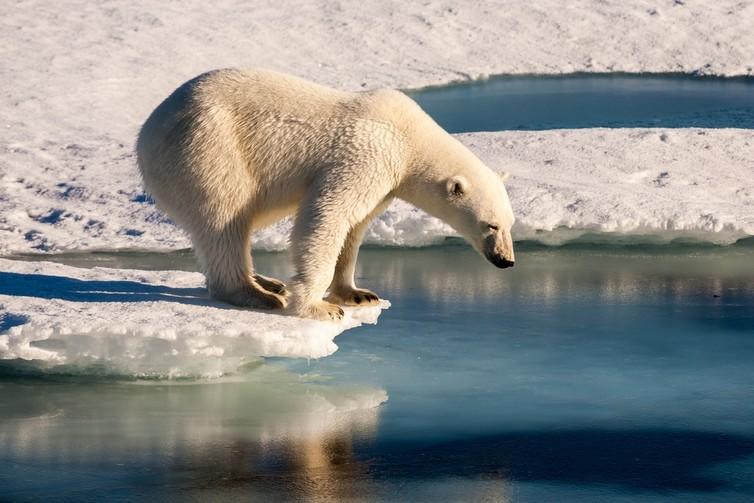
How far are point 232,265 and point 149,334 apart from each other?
69 centimetres

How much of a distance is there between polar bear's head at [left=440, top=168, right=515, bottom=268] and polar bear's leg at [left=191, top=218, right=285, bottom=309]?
934 millimetres

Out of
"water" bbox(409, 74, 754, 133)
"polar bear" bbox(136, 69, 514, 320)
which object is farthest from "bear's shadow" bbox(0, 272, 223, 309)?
"water" bbox(409, 74, 754, 133)

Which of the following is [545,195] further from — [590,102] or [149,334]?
[590,102]

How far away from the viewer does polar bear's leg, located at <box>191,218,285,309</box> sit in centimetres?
555

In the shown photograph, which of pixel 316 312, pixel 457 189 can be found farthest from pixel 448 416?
pixel 457 189

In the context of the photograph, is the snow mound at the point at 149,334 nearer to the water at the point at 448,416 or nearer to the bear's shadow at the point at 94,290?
the bear's shadow at the point at 94,290

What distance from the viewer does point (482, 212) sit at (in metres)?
5.58

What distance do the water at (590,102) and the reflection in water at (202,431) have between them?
6.61 meters

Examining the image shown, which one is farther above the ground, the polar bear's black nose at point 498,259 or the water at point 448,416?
the polar bear's black nose at point 498,259

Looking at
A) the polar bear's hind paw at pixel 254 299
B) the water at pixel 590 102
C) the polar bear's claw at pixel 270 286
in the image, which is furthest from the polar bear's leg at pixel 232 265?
the water at pixel 590 102

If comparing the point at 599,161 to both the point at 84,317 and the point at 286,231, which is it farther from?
the point at 84,317

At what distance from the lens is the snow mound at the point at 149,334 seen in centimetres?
502

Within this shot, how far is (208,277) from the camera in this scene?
5660 mm

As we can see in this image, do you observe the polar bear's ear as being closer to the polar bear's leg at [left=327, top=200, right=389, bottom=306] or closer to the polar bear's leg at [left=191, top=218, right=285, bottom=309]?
the polar bear's leg at [left=327, top=200, right=389, bottom=306]
